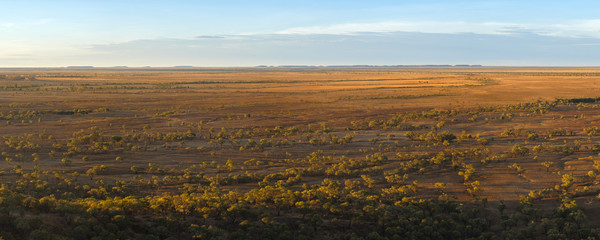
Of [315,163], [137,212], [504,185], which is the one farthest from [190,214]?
[504,185]

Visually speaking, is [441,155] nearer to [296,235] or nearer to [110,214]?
[296,235]

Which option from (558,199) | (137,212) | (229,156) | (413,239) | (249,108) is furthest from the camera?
(249,108)

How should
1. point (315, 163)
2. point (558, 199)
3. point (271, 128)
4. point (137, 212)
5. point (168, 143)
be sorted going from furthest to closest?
point (271, 128), point (168, 143), point (315, 163), point (558, 199), point (137, 212)

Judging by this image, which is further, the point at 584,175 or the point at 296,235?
the point at 584,175

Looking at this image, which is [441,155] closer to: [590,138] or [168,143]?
[590,138]

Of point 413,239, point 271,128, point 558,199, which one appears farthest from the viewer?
point 271,128

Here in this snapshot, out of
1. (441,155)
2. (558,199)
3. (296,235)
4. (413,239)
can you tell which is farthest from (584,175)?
(296,235)
